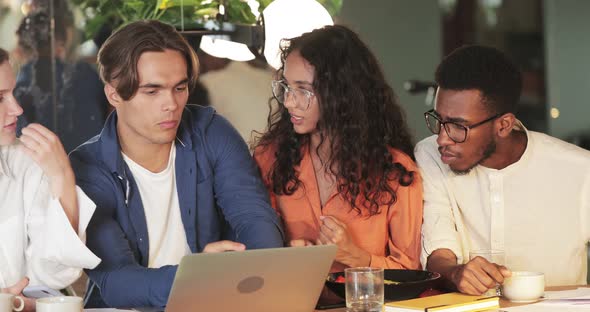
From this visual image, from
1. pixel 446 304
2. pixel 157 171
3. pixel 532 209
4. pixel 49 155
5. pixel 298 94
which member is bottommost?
pixel 446 304

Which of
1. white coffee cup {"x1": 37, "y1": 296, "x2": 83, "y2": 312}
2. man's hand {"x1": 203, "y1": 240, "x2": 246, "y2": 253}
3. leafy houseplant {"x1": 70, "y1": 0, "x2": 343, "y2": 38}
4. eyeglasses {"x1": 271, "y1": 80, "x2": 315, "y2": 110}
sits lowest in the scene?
white coffee cup {"x1": 37, "y1": 296, "x2": 83, "y2": 312}

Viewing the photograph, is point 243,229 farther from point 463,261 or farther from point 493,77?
point 493,77

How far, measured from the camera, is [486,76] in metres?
3.09

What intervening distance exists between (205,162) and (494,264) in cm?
105

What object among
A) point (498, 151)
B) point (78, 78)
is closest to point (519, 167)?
point (498, 151)

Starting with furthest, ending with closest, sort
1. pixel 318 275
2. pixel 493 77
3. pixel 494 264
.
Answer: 1. pixel 493 77
2. pixel 494 264
3. pixel 318 275

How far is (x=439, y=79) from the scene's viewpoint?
313cm

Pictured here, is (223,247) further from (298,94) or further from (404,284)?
(298,94)

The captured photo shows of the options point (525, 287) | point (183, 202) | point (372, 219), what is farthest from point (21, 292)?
point (525, 287)

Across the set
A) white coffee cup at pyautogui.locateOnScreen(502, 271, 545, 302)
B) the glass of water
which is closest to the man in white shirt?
white coffee cup at pyautogui.locateOnScreen(502, 271, 545, 302)

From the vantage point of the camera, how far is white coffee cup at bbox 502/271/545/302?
2586 millimetres

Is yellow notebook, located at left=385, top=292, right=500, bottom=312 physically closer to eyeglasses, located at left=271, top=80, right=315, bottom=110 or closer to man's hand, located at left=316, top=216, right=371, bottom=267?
man's hand, located at left=316, top=216, right=371, bottom=267

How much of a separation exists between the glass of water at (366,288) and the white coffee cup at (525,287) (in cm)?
39

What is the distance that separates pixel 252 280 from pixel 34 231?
88cm
